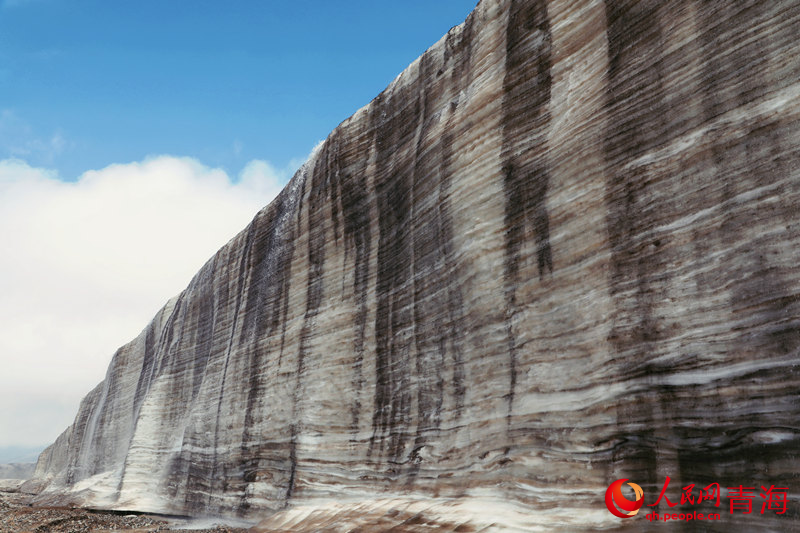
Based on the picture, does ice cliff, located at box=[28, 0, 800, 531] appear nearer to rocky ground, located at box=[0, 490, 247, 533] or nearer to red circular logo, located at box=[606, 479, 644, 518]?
red circular logo, located at box=[606, 479, 644, 518]

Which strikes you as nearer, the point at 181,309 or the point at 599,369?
the point at 599,369

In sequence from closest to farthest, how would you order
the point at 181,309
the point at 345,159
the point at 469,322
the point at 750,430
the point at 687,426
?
the point at 750,430, the point at 687,426, the point at 469,322, the point at 345,159, the point at 181,309

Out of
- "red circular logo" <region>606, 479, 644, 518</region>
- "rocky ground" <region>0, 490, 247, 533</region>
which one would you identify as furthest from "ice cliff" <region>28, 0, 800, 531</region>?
"rocky ground" <region>0, 490, 247, 533</region>

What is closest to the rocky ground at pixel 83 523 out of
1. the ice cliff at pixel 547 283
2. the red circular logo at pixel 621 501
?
the ice cliff at pixel 547 283

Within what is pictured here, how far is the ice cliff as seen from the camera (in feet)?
16.4

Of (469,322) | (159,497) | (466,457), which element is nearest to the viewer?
(466,457)

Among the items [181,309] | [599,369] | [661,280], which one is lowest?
[599,369]

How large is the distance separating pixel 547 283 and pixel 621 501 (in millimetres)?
2399

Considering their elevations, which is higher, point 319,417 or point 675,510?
point 319,417

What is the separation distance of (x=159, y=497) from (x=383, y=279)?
11186 mm

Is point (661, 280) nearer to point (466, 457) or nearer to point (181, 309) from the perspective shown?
point (466, 457)

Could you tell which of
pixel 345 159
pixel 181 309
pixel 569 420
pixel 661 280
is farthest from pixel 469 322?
pixel 181 309

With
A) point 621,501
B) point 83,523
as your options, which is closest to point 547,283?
point 621,501

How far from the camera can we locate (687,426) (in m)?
5.11
